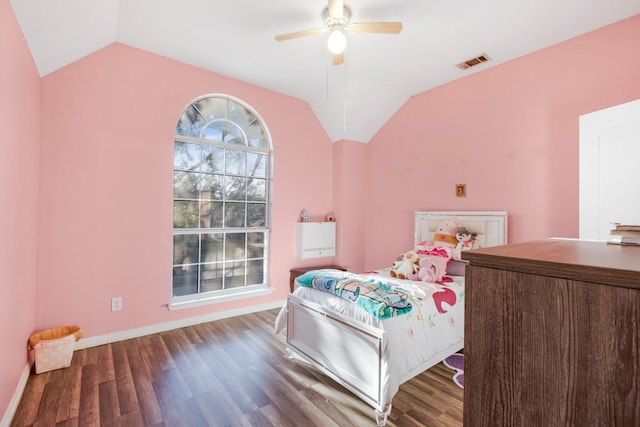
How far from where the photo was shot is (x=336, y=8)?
2.16 m

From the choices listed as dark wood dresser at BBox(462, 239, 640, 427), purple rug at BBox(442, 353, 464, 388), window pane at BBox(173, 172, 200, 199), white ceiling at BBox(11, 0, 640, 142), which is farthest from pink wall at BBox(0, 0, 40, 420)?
purple rug at BBox(442, 353, 464, 388)

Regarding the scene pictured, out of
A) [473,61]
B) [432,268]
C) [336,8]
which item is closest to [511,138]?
[473,61]

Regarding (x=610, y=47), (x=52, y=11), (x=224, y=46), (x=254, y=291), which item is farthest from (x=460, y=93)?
(x=52, y=11)

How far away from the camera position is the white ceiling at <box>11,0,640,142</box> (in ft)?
7.70

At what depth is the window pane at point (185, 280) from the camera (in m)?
3.44

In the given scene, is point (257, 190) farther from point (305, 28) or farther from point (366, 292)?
point (366, 292)

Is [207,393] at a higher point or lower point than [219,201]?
lower

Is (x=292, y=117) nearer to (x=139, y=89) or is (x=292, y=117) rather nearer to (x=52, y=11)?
(x=139, y=89)

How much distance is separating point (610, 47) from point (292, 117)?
134 inches

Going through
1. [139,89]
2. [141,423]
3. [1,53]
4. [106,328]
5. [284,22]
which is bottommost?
[141,423]

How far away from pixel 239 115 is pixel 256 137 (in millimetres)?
349

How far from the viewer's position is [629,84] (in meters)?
2.50

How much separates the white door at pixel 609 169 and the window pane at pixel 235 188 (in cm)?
354

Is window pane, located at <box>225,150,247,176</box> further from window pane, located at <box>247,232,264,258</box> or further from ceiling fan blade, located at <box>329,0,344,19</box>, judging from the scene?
ceiling fan blade, located at <box>329,0,344,19</box>
